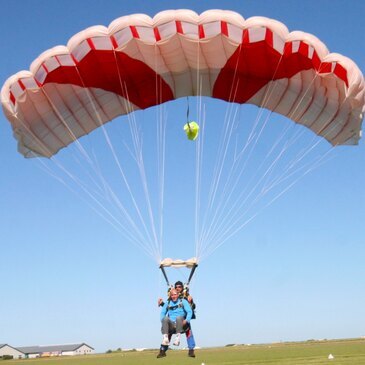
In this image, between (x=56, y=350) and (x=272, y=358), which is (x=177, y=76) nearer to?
(x=272, y=358)

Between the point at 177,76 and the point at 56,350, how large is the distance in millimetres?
94745

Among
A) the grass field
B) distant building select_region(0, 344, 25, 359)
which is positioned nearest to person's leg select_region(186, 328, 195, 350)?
the grass field

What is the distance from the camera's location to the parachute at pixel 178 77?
Result: 11516 millimetres

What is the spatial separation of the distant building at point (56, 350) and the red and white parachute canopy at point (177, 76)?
89823mm

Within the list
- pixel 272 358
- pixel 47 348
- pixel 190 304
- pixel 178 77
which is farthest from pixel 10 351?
pixel 190 304

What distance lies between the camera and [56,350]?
101 metres

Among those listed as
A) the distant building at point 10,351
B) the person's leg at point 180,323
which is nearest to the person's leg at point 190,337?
the person's leg at point 180,323

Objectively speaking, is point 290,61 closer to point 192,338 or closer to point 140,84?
point 140,84

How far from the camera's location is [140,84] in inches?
523

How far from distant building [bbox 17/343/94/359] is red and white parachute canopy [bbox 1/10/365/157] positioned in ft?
295

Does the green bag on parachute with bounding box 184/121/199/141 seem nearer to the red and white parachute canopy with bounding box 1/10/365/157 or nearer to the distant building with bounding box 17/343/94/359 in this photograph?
the red and white parachute canopy with bounding box 1/10/365/157

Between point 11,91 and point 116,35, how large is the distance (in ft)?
7.94

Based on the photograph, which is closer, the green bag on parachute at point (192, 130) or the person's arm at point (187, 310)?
the person's arm at point (187, 310)

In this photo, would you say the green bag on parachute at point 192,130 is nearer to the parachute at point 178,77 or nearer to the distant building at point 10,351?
the parachute at point 178,77
